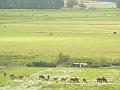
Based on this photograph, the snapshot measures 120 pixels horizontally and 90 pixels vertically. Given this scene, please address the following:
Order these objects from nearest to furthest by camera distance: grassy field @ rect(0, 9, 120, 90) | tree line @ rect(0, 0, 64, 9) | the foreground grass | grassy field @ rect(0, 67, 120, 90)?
grassy field @ rect(0, 67, 120, 90) → grassy field @ rect(0, 9, 120, 90) → the foreground grass → tree line @ rect(0, 0, 64, 9)

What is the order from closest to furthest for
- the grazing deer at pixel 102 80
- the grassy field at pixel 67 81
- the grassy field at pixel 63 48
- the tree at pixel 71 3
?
1. the grassy field at pixel 67 81
2. the grassy field at pixel 63 48
3. the grazing deer at pixel 102 80
4. the tree at pixel 71 3

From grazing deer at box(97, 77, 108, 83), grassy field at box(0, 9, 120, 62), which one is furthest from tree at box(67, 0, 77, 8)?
grazing deer at box(97, 77, 108, 83)

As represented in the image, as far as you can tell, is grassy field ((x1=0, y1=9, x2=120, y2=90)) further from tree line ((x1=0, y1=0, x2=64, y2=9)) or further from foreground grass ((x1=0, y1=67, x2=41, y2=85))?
tree line ((x1=0, y1=0, x2=64, y2=9))

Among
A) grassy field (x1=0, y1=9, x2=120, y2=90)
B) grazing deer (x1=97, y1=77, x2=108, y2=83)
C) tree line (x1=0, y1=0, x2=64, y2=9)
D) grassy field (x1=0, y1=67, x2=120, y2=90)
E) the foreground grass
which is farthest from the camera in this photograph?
tree line (x1=0, y1=0, x2=64, y2=9)

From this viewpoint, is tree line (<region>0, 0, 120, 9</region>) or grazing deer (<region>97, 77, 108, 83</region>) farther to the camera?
tree line (<region>0, 0, 120, 9</region>)

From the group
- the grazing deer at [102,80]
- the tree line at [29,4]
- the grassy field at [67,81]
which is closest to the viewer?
the grassy field at [67,81]

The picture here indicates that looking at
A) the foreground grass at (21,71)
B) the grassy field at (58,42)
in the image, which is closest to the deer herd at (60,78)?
the foreground grass at (21,71)

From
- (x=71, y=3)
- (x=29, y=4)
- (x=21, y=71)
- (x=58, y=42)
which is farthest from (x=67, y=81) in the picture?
(x=71, y=3)

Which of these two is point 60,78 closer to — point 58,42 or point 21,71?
point 21,71

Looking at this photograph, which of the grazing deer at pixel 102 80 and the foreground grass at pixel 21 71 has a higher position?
the foreground grass at pixel 21 71

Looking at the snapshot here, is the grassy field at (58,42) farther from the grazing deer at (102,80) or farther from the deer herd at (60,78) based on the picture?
the grazing deer at (102,80)

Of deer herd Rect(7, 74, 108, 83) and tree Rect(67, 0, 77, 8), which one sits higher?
tree Rect(67, 0, 77, 8)

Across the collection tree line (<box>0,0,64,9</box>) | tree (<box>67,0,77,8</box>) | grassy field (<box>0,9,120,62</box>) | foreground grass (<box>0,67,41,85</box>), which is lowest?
foreground grass (<box>0,67,41,85</box>)

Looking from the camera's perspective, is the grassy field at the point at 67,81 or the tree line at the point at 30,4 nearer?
the grassy field at the point at 67,81
